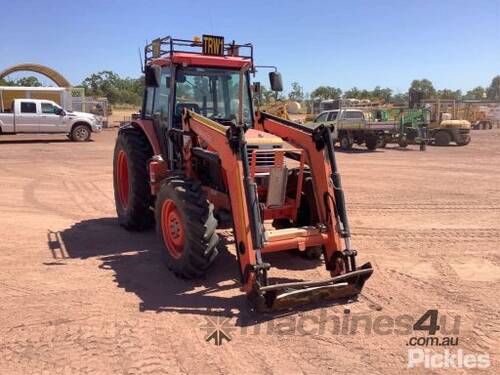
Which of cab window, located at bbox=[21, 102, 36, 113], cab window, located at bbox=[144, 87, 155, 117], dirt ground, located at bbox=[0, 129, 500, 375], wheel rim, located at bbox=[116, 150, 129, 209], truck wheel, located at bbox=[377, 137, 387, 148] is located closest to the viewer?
dirt ground, located at bbox=[0, 129, 500, 375]

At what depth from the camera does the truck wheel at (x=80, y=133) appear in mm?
23891

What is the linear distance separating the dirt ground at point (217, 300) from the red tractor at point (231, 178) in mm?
339

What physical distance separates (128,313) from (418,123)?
2180cm

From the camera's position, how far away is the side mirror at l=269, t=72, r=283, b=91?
22.6 ft

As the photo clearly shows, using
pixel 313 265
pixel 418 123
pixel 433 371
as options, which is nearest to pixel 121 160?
pixel 313 265

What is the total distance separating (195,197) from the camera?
530cm

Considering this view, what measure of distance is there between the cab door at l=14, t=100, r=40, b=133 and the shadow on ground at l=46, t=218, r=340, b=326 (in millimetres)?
16565

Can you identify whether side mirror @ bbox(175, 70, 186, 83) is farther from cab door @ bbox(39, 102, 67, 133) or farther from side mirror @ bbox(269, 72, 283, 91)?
cab door @ bbox(39, 102, 67, 133)

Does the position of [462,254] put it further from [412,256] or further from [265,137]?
[265,137]

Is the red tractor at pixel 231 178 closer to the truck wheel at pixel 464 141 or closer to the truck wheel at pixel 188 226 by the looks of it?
the truck wheel at pixel 188 226

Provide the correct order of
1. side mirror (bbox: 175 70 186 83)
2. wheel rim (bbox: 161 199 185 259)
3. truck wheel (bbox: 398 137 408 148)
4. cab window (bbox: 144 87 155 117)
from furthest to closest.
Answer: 1. truck wheel (bbox: 398 137 408 148)
2. cab window (bbox: 144 87 155 117)
3. side mirror (bbox: 175 70 186 83)
4. wheel rim (bbox: 161 199 185 259)

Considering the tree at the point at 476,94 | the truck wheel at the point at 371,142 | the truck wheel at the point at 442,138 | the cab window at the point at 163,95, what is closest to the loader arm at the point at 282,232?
the cab window at the point at 163,95

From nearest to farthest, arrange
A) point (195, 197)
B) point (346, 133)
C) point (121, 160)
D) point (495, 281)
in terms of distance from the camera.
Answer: point (195, 197) → point (495, 281) → point (121, 160) → point (346, 133)

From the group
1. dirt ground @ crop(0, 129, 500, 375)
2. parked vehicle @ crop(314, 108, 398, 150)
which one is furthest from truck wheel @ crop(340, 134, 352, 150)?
dirt ground @ crop(0, 129, 500, 375)
